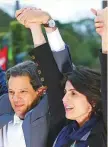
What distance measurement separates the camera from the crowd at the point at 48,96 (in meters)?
1.26

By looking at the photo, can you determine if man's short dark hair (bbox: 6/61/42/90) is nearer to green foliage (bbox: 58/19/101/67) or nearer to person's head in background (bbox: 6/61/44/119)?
person's head in background (bbox: 6/61/44/119)

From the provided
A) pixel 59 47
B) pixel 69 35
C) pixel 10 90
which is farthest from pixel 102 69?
pixel 69 35

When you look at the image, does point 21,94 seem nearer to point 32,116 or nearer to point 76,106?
point 32,116

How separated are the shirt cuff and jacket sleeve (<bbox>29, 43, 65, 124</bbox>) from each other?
0.03 metres

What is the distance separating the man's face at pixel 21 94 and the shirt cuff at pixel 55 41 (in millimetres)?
159

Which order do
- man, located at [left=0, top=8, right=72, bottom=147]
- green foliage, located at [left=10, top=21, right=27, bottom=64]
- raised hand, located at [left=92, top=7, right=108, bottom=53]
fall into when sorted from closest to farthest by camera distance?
raised hand, located at [left=92, top=7, right=108, bottom=53] < man, located at [left=0, top=8, right=72, bottom=147] < green foliage, located at [left=10, top=21, right=27, bottom=64]

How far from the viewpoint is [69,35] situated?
5.29 metres

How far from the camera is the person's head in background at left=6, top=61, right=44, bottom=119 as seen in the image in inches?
55.5

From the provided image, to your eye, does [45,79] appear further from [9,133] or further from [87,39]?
[87,39]

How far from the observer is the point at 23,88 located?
142 centimetres

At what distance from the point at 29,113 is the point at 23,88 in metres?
0.10

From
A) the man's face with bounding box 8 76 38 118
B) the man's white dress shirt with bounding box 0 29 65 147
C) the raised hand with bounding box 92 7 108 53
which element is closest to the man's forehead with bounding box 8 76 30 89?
the man's face with bounding box 8 76 38 118

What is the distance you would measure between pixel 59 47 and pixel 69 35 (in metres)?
3.91

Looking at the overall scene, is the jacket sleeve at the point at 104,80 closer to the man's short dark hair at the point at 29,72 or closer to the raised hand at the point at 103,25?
the raised hand at the point at 103,25
